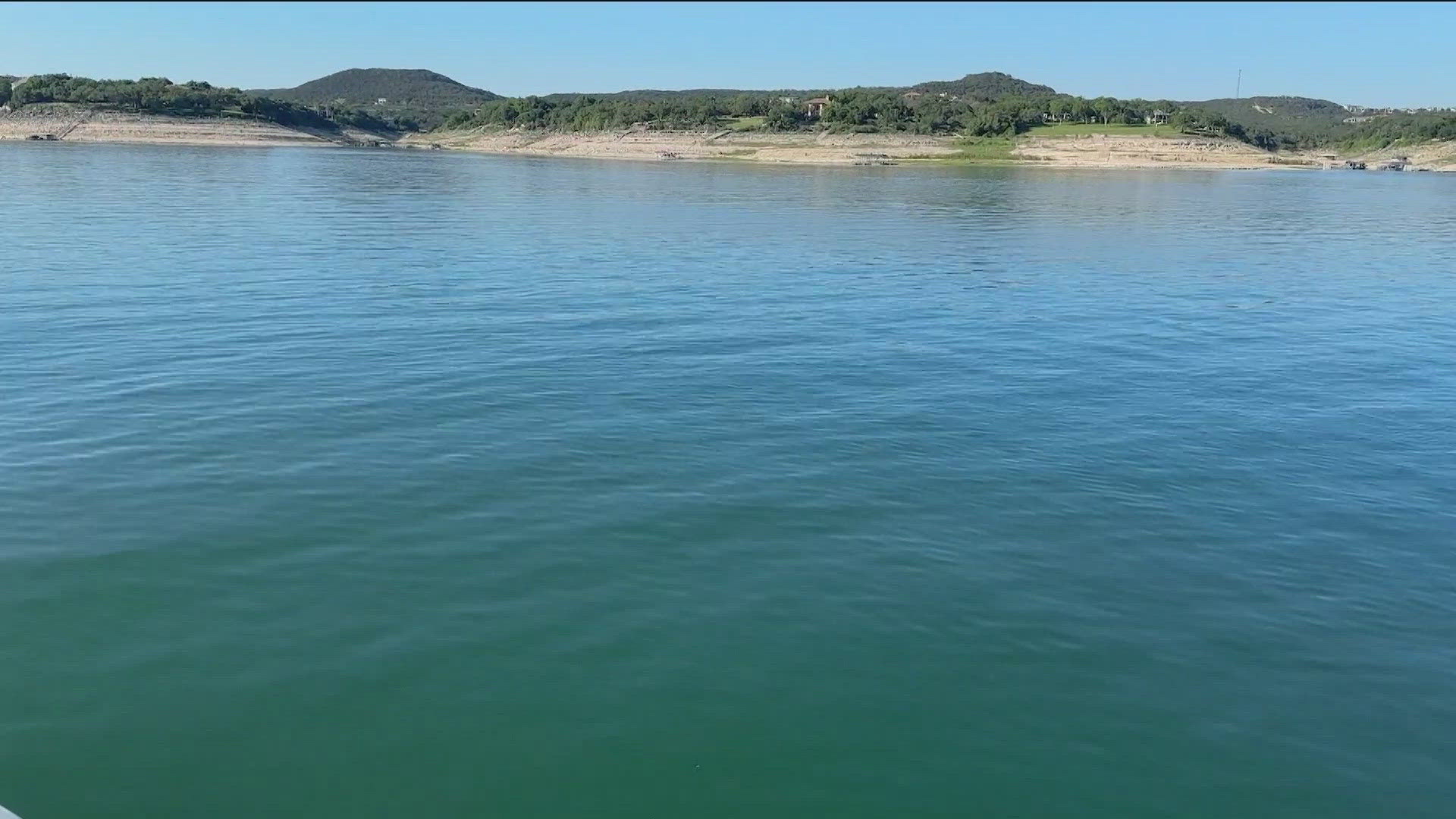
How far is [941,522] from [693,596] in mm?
3547

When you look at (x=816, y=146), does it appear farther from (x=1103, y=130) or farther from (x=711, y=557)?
(x=711, y=557)

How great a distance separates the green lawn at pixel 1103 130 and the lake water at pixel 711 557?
140976mm

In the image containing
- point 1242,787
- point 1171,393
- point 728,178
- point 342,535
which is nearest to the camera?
point 1242,787

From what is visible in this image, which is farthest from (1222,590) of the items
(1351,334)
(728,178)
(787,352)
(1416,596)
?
(728,178)

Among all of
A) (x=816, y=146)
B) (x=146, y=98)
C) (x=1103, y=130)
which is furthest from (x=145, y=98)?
(x=1103, y=130)

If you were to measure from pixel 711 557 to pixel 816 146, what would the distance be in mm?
152877

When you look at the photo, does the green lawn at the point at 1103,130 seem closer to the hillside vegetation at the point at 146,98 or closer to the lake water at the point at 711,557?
the hillside vegetation at the point at 146,98

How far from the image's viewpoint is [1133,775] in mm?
8180

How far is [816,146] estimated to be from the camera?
15900 centimetres

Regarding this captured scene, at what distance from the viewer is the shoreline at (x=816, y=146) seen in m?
147

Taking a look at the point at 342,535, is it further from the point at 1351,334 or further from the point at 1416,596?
the point at 1351,334

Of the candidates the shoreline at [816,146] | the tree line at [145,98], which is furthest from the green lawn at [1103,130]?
the tree line at [145,98]

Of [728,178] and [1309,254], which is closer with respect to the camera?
[1309,254]

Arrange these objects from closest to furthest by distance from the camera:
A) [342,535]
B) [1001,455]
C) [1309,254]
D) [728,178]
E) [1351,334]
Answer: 1. [342,535]
2. [1001,455]
3. [1351,334]
4. [1309,254]
5. [728,178]
